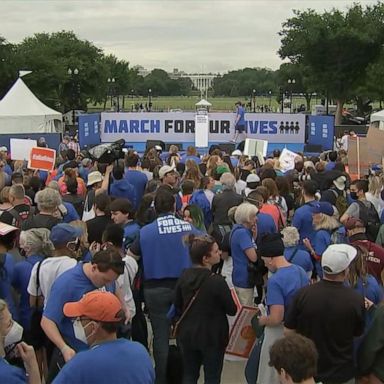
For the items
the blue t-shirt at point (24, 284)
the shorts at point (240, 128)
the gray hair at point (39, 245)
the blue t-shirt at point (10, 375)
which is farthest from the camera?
the shorts at point (240, 128)

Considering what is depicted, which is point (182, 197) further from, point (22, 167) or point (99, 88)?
point (99, 88)

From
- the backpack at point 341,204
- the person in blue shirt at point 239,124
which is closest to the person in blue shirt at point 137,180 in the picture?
the backpack at point 341,204

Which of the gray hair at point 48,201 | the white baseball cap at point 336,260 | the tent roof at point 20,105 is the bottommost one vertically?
the white baseball cap at point 336,260

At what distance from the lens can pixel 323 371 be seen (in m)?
4.59

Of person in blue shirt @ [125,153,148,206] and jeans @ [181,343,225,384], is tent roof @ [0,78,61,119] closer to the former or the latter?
person in blue shirt @ [125,153,148,206]

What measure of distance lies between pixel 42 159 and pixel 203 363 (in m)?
6.64

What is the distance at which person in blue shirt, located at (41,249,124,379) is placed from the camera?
4258 mm

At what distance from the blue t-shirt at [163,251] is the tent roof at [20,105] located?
23.5m

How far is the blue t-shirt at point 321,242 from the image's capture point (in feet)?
21.7

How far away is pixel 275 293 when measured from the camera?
4793 mm

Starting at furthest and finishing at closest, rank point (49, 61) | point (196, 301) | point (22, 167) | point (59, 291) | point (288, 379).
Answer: point (49, 61) < point (22, 167) < point (196, 301) < point (59, 291) < point (288, 379)

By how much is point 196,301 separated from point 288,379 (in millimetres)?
1857

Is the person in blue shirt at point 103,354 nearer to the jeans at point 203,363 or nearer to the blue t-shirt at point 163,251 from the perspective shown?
the jeans at point 203,363

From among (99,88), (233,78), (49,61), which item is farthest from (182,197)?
(233,78)
